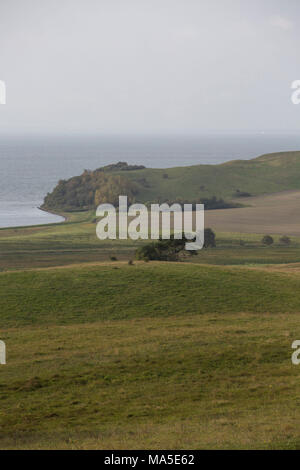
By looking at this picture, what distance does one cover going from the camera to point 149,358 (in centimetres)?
2569

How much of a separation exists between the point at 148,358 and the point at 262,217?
10383 cm

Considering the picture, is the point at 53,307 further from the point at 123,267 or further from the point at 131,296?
the point at 123,267

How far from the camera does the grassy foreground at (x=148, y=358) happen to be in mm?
18219

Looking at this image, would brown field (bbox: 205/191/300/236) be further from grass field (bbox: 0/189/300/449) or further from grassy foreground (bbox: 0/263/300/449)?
grassy foreground (bbox: 0/263/300/449)

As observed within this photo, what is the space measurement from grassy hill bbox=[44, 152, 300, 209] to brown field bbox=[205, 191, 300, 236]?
14113 millimetres

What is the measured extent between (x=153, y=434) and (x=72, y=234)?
89.6 metres

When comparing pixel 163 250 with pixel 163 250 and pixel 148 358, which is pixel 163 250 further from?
pixel 148 358

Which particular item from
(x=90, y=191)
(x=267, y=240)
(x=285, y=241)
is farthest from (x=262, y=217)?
(x=90, y=191)

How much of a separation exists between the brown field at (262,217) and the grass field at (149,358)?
216 feet

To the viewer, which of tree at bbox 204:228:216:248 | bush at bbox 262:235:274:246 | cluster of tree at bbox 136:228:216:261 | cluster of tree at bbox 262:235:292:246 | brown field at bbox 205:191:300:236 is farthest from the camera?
brown field at bbox 205:191:300:236

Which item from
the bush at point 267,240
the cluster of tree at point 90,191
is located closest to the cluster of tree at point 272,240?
the bush at point 267,240

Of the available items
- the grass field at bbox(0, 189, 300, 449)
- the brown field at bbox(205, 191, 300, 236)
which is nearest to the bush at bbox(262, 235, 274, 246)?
the brown field at bbox(205, 191, 300, 236)

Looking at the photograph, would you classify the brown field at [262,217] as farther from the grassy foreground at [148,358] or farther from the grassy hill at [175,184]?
the grassy foreground at [148,358]

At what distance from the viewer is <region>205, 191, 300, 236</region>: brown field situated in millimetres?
111375
